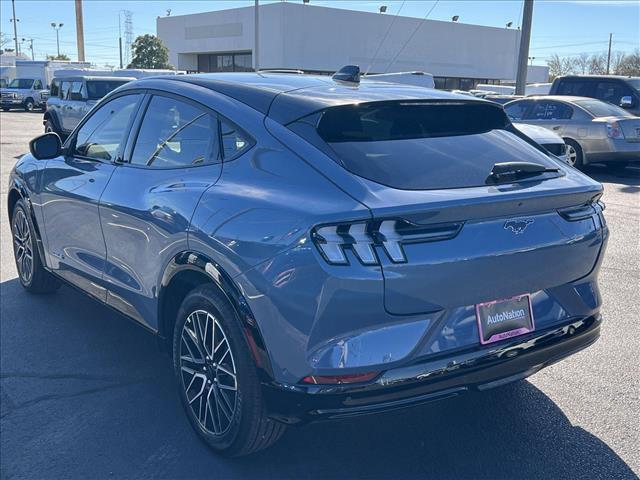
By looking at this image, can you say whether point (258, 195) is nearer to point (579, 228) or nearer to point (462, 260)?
point (462, 260)

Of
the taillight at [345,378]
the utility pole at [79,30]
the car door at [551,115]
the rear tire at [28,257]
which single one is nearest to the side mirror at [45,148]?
the rear tire at [28,257]

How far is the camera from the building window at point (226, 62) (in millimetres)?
49356

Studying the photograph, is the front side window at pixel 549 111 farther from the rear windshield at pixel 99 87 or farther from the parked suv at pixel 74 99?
the rear windshield at pixel 99 87

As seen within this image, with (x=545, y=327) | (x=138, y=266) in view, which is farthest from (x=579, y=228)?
(x=138, y=266)

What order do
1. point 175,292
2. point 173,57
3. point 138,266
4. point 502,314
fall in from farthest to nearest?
point 173,57
point 138,266
point 175,292
point 502,314

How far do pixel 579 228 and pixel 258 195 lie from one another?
1534 millimetres

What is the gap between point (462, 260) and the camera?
2805mm

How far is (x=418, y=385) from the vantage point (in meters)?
2.79

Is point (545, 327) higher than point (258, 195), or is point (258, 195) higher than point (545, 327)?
point (258, 195)

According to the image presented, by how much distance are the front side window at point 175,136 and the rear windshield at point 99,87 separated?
15.3m

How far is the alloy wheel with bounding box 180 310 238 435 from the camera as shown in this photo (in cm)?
322

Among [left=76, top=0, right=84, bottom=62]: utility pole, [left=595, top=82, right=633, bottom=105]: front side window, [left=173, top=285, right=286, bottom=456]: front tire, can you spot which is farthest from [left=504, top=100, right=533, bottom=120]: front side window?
[left=76, top=0, right=84, bottom=62]: utility pole

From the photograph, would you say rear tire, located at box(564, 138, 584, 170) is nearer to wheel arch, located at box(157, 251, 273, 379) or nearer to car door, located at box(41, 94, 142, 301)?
car door, located at box(41, 94, 142, 301)

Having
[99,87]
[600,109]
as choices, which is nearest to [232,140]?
[600,109]
